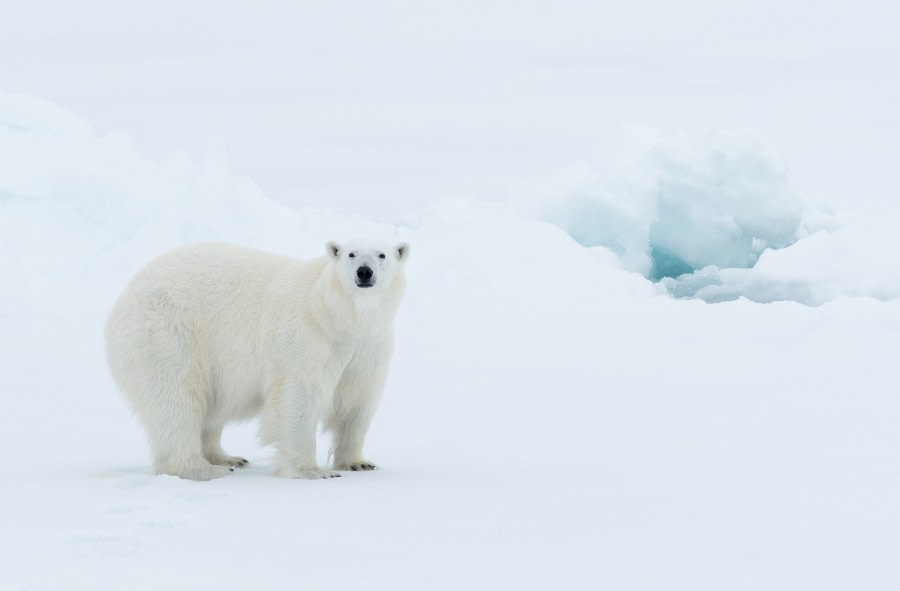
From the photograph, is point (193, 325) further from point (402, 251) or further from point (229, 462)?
point (402, 251)

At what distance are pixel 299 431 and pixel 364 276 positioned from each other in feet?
2.73

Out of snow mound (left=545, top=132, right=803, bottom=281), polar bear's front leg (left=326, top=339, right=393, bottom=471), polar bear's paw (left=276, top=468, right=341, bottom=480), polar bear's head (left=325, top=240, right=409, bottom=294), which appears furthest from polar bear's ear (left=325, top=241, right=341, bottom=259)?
snow mound (left=545, top=132, right=803, bottom=281)

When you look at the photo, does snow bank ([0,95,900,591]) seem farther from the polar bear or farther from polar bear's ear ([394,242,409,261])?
polar bear's ear ([394,242,409,261])

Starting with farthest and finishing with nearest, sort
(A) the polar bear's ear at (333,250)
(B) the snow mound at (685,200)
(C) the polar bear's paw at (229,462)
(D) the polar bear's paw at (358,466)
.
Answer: (B) the snow mound at (685,200) → (C) the polar bear's paw at (229,462) → (D) the polar bear's paw at (358,466) → (A) the polar bear's ear at (333,250)

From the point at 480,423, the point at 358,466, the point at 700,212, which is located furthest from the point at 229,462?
the point at 700,212

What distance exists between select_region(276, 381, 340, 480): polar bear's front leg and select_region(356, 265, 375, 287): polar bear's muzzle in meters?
0.57

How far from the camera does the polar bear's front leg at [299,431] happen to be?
5.30m

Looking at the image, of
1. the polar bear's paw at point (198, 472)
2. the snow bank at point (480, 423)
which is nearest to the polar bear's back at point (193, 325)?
the polar bear's paw at point (198, 472)

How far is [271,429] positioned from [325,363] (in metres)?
0.42

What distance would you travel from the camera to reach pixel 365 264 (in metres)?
5.14

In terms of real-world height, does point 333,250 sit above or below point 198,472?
above

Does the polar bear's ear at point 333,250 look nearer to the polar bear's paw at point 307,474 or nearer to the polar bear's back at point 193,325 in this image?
the polar bear's back at point 193,325

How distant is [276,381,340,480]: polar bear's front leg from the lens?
5305 mm

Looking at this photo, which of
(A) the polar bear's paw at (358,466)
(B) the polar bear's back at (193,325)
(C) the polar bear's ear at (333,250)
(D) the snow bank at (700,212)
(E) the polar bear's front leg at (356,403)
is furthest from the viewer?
(D) the snow bank at (700,212)
